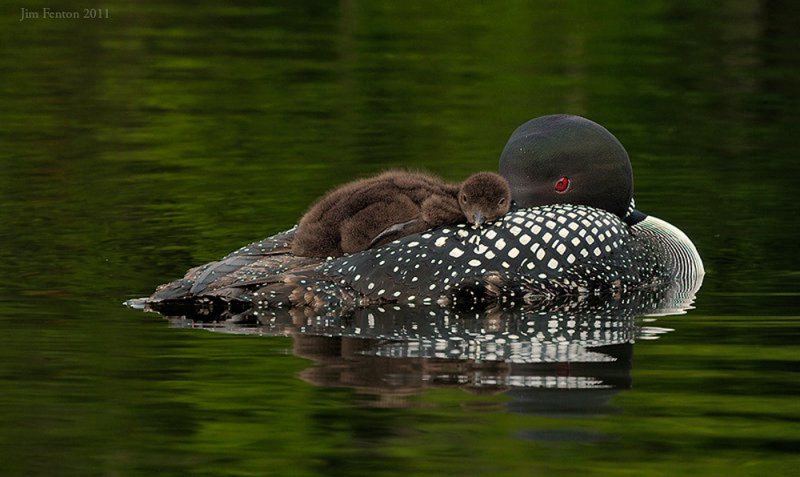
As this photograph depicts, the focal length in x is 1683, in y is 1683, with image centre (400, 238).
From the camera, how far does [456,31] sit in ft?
56.0

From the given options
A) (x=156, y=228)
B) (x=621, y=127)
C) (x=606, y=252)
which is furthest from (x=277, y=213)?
(x=621, y=127)

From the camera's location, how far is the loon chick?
653 cm

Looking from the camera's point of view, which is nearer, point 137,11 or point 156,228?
point 156,228

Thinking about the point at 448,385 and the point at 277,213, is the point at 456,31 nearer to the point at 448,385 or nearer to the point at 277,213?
the point at 277,213

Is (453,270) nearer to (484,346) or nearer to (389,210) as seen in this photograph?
(389,210)

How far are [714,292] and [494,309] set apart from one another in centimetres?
101

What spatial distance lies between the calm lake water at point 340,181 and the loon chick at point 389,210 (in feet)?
2.38

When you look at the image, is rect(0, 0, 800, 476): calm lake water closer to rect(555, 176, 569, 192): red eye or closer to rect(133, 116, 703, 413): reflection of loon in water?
rect(133, 116, 703, 413): reflection of loon in water

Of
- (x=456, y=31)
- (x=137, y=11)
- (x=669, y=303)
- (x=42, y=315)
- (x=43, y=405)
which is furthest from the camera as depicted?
(x=137, y=11)

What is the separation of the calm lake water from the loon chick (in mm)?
726

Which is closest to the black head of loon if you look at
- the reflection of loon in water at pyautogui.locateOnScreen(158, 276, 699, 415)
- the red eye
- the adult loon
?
the red eye

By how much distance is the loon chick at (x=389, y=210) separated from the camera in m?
6.53

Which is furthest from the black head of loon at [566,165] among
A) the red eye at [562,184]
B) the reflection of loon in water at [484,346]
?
the reflection of loon in water at [484,346]

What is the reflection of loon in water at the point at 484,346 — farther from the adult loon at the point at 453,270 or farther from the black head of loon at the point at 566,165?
the black head of loon at the point at 566,165
